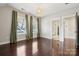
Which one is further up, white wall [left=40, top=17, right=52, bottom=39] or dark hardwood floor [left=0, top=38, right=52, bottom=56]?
white wall [left=40, top=17, right=52, bottom=39]

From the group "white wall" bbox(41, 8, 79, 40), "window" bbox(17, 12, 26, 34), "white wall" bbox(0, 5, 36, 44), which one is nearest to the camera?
"white wall" bbox(41, 8, 79, 40)

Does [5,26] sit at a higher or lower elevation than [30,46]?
higher

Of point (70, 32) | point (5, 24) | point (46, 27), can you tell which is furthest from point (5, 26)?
point (70, 32)

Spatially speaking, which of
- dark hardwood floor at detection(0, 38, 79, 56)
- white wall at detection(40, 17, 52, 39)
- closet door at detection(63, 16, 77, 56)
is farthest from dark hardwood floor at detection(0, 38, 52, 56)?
closet door at detection(63, 16, 77, 56)

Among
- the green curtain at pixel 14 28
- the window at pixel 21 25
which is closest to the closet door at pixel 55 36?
the window at pixel 21 25

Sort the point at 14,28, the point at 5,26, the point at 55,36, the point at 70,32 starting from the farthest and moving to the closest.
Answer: the point at 5,26
the point at 14,28
the point at 55,36
the point at 70,32

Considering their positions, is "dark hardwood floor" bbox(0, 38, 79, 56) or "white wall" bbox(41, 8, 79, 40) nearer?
"white wall" bbox(41, 8, 79, 40)

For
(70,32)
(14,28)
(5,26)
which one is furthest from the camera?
(5,26)

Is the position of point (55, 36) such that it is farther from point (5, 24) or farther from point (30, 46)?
point (5, 24)

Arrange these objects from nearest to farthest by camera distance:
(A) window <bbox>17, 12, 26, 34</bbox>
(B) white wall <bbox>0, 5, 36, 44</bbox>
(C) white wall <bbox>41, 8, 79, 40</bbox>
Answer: (C) white wall <bbox>41, 8, 79, 40</bbox> → (A) window <bbox>17, 12, 26, 34</bbox> → (B) white wall <bbox>0, 5, 36, 44</bbox>

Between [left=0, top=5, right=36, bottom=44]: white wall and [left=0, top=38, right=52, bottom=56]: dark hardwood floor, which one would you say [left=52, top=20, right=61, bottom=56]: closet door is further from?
[left=0, top=5, right=36, bottom=44]: white wall

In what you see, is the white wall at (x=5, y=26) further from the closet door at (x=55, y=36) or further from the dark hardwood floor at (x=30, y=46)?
the closet door at (x=55, y=36)

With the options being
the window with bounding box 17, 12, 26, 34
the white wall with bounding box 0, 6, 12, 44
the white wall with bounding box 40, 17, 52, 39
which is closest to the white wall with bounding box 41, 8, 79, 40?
the white wall with bounding box 40, 17, 52, 39

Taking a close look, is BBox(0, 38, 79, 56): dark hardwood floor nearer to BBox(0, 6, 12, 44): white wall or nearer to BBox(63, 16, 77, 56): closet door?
BBox(0, 6, 12, 44): white wall
